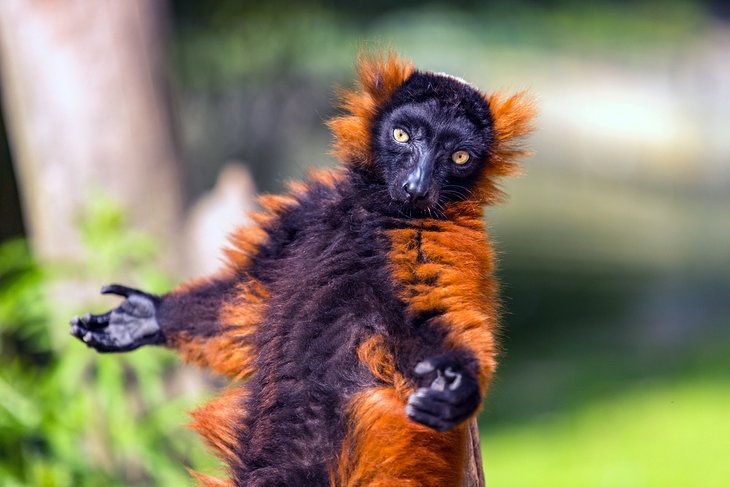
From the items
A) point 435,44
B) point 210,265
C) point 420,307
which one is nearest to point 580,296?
point 435,44

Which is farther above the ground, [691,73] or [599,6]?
[599,6]

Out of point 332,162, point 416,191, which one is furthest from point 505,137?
point 332,162

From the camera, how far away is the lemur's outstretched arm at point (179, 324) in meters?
A: 3.36

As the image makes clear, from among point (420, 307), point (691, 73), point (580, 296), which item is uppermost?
point (420, 307)

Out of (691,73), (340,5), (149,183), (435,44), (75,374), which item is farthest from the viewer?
(691,73)

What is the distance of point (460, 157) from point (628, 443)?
6442mm

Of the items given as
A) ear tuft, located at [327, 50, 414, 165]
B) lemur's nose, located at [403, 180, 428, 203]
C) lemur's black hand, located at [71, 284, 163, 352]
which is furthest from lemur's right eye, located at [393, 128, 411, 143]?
lemur's black hand, located at [71, 284, 163, 352]

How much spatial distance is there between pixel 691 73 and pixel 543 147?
256cm

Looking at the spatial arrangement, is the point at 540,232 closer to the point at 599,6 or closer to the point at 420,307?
the point at 599,6

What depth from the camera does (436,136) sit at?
10.4 feet

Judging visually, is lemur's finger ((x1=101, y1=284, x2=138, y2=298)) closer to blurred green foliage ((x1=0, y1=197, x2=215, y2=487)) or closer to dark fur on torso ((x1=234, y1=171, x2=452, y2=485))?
dark fur on torso ((x1=234, y1=171, x2=452, y2=485))

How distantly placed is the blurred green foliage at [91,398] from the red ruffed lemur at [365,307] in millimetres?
2158

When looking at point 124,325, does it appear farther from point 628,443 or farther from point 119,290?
point 628,443

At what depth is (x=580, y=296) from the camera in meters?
12.9
